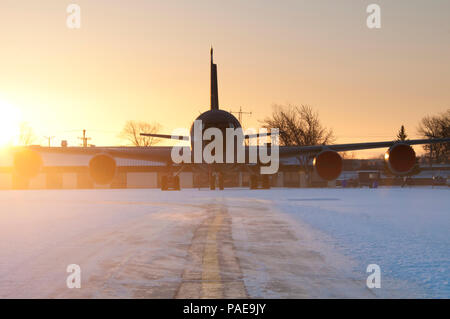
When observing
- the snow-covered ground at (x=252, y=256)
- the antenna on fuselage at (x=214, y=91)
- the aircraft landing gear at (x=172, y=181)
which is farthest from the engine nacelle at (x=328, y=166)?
the aircraft landing gear at (x=172, y=181)

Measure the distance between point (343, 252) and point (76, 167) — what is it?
7153cm

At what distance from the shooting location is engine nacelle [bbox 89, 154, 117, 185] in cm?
2634

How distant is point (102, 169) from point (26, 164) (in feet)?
14.5

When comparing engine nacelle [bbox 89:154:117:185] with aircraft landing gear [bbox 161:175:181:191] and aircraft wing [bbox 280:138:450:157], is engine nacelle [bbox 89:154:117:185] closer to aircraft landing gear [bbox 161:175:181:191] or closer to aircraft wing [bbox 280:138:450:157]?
aircraft wing [bbox 280:138:450:157]

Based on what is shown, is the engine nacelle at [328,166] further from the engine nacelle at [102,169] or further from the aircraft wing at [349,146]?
the engine nacelle at [102,169]

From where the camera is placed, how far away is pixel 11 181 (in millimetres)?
74312

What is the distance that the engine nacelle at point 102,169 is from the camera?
86.4 feet

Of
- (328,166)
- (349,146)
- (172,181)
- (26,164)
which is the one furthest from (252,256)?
(172,181)

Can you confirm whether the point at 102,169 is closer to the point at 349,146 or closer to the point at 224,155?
the point at 224,155

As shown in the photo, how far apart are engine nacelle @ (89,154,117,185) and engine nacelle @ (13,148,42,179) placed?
3275mm

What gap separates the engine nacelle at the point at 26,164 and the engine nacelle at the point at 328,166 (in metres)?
15.6

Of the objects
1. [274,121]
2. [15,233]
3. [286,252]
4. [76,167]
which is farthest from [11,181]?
[286,252]

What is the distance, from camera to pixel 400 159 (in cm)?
2286
